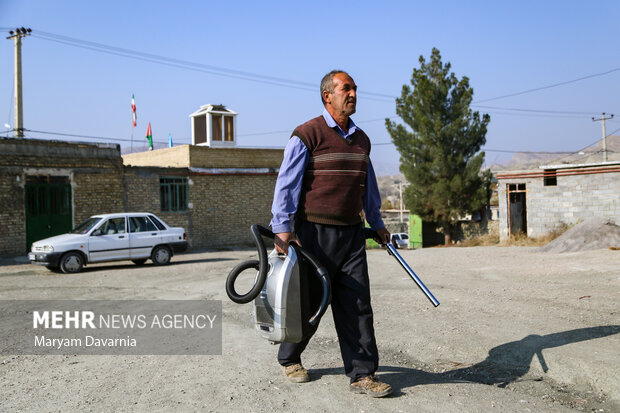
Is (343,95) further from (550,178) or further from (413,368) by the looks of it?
(550,178)

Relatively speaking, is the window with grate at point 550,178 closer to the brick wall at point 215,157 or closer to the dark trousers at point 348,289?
the brick wall at point 215,157

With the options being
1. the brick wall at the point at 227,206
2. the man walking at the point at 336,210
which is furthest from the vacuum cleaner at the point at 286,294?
the brick wall at the point at 227,206

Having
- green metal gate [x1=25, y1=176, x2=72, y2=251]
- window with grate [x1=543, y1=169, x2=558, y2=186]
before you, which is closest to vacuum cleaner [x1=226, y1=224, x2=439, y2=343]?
green metal gate [x1=25, y1=176, x2=72, y2=251]

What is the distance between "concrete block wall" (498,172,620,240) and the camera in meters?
22.0

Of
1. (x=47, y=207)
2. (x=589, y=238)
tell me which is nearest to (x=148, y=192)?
(x=47, y=207)

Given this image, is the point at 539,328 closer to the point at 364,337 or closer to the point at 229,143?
the point at 364,337

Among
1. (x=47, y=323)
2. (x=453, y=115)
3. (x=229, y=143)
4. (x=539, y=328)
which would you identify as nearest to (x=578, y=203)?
(x=453, y=115)

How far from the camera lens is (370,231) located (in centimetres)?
419

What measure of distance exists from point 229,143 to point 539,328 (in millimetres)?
23525

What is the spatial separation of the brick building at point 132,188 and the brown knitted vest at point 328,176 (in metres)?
17.9

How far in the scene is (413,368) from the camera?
4586 mm

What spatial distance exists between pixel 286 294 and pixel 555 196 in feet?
73.0

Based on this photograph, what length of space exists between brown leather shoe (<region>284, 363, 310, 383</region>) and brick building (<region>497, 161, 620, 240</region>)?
20.9 meters

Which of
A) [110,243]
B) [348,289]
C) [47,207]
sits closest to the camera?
[348,289]
